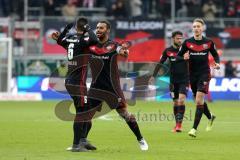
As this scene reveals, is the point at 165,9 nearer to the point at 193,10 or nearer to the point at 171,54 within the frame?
the point at 193,10

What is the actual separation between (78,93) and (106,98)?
0.60 m

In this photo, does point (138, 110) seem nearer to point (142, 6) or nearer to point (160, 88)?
point (160, 88)

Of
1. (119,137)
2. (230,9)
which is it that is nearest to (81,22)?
(119,137)

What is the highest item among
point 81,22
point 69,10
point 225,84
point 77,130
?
point 81,22

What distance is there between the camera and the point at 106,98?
14.9 meters

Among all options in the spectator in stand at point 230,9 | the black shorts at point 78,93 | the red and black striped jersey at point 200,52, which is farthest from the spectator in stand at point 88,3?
the black shorts at point 78,93

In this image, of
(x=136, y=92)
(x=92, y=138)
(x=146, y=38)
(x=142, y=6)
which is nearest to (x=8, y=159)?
(x=92, y=138)

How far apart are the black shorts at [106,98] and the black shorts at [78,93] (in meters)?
0.17

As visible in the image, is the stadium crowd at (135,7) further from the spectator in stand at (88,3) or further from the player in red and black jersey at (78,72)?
A: the player in red and black jersey at (78,72)

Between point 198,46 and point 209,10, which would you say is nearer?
point 198,46

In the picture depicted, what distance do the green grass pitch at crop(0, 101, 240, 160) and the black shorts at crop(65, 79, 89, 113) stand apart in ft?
2.88

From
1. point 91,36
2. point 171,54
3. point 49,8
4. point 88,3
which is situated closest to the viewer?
point 91,36

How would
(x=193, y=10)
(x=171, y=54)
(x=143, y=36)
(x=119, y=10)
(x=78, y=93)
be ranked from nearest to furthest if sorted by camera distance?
(x=78, y=93)
(x=171, y=54)
(x=143, y=36)
(x=119, y=10)
(x=193, y=10)

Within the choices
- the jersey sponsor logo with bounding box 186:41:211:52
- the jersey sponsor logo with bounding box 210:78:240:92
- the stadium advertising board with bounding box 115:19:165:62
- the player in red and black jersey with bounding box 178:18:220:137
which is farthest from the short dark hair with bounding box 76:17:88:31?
the stadium advertising board with bounding box 115:19:165:62
